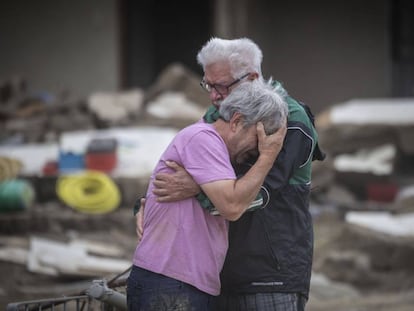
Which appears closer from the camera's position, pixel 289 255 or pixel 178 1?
pixel 289 255

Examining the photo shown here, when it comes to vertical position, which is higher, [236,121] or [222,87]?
[222,87]

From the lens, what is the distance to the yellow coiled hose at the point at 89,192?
9359 millimetres

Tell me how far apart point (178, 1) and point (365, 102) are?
374cm

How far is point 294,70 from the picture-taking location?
1452cm

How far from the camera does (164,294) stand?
3686 mm

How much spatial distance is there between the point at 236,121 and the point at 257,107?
0.31ft

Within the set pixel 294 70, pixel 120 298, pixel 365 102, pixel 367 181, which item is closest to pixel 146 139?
pixel 367 181

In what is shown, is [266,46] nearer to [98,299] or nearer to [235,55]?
[235,55]

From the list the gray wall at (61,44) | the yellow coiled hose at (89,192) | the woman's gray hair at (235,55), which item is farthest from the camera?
the gray wall at (61,44)

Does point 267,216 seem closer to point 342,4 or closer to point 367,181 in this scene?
point 367,181


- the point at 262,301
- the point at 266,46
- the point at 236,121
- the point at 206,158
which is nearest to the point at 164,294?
the point at 262,301

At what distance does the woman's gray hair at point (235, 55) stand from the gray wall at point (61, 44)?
1033cm

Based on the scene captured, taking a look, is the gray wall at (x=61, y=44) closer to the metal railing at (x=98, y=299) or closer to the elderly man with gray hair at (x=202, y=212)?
the metal railing at (x=98, y=299)

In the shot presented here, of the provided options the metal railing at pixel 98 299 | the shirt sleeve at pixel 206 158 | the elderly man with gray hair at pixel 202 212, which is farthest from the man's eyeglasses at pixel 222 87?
the metal railing at pixel 98 299
